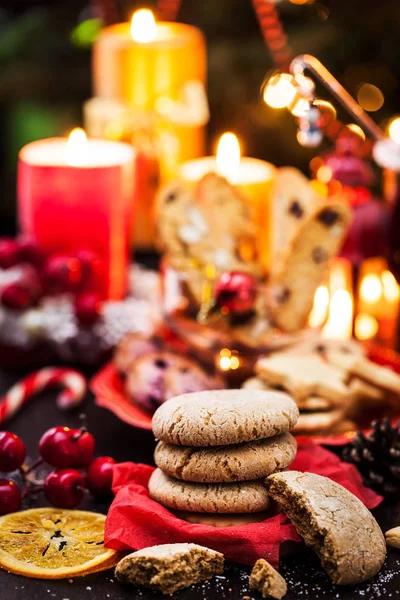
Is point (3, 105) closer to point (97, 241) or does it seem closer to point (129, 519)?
point (97, 241)

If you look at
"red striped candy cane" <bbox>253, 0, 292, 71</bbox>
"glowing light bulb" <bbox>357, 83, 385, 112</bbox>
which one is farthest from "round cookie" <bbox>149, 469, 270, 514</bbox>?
"glowing light bulb" <bbox>357, 83, 385, 112</bbox>

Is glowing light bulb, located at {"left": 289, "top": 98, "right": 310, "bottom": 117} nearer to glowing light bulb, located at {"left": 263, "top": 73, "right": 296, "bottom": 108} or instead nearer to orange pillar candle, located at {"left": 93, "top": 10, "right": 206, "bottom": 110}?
glowing light bulb, located at {"left": 263, "top": 73, "right": 296, "bottom": 108}

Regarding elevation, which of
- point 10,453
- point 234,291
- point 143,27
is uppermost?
point 143,27

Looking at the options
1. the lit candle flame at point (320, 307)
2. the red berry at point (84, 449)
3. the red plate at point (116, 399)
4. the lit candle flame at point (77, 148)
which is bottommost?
the red plate at point (116, 399)

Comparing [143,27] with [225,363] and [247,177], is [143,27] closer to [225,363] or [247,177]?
[247,177]

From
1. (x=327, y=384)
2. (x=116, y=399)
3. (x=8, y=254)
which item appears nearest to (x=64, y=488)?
(x=116, y=399)

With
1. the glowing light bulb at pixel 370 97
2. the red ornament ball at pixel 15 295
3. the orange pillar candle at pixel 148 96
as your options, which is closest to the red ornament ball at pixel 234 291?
the red ornament ball at pixel 15 295

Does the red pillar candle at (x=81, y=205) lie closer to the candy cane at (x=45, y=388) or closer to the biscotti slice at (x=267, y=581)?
the candy cane at (x=45, y=388)
